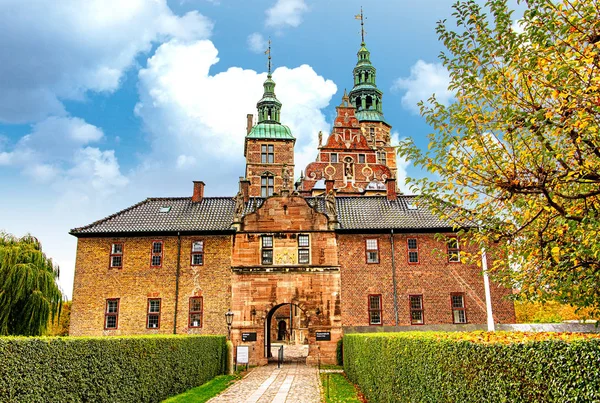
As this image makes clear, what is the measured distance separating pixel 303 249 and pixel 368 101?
139 ft

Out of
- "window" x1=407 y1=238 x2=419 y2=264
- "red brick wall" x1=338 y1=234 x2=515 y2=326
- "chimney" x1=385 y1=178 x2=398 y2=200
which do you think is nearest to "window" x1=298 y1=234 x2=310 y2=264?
"red brick wall" x1=338 y1=234 x2=515 y2=326

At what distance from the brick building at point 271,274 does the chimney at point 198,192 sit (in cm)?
215

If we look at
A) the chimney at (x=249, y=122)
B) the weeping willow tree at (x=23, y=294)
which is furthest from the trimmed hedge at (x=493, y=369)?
the chimney at (x=249, y=122)

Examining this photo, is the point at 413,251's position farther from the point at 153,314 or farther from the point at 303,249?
A: the point at 153,314

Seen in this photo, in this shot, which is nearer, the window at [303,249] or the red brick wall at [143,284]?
the red brick wall at [143,284]

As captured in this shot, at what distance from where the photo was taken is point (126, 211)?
29.3 metres

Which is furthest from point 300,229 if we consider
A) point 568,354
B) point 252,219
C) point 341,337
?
point 568,354

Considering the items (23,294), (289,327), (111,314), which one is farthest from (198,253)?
(289,327)

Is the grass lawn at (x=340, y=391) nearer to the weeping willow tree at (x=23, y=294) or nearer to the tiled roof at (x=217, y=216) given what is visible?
the tiled roof at (x=217, y=216)

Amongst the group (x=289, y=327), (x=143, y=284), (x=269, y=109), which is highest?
(x=269, y=109)

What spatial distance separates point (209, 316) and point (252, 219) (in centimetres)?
586

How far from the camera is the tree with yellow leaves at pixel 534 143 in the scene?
7246 mm

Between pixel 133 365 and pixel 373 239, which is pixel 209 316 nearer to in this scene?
pixel 373 239

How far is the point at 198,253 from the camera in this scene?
26.8 m
